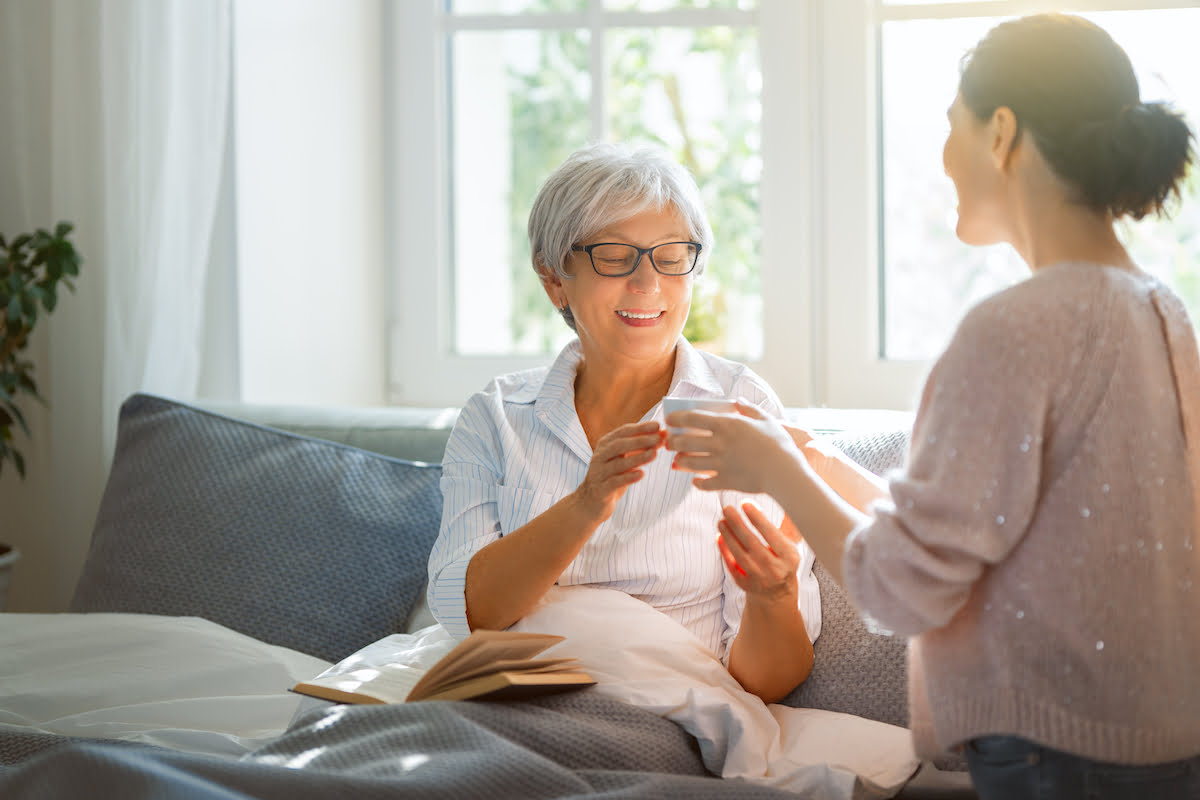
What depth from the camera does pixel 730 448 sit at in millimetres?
1255

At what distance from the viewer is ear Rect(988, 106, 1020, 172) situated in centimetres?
107

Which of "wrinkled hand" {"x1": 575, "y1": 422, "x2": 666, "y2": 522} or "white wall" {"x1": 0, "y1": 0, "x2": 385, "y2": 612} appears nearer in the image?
"wrinkled hand" {"x1": 575, "y1": 422, "x2": 666, "y2": 522}

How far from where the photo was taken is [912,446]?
3.55ft

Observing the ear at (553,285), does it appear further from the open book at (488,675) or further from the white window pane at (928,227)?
the white window pane at (928,227)

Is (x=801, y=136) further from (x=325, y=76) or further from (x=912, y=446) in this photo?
(x=912, y=446)

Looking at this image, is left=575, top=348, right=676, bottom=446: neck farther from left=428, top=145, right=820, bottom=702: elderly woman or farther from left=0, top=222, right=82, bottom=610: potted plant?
left=0, top=222, right=82, bottom=610: potted plant

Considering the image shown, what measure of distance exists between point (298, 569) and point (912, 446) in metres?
1.24

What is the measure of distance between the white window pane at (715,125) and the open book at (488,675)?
1529mm

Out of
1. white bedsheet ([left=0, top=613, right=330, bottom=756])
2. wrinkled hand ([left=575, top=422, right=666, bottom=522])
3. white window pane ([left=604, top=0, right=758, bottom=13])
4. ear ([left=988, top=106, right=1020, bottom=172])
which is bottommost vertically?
white bedsheet ([left=0, top=613, right=330, bottom=756])

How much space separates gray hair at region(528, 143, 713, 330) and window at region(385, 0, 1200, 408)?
42.5 inches

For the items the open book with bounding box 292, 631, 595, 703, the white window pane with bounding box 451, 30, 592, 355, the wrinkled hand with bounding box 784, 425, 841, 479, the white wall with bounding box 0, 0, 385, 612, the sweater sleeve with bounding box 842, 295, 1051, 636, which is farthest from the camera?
the white window pane with bounding box 451, 30, 592, 355

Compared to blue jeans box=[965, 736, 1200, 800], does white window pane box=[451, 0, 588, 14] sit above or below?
above

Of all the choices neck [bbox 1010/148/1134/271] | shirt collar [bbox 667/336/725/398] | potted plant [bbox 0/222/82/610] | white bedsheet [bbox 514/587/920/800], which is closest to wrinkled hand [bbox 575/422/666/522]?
white bedsheet [bbox 514/587/920/800]

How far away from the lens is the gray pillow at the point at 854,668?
1.61 meters
